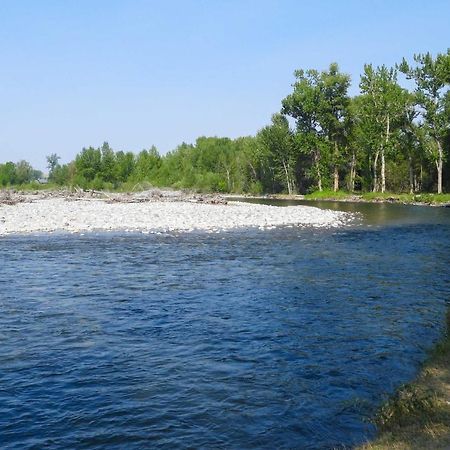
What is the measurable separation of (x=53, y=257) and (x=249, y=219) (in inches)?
856

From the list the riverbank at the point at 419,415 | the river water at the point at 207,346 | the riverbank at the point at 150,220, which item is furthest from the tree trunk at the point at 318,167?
the riverbank at the point at 419,415

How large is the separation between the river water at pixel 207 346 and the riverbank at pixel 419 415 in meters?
0.31

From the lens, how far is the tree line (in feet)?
272

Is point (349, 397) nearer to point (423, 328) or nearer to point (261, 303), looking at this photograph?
point (423, 328)

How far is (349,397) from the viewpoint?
30.3 ft

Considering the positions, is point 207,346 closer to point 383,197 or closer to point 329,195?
point 383,197

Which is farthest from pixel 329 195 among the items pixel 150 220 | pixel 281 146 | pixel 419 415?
pixel 419 415

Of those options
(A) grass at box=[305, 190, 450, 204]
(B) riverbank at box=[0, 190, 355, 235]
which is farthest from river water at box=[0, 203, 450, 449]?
(A) grass at box=[305, 190, 450, 204]

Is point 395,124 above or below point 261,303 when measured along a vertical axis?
above

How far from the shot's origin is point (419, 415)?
8.13 metres

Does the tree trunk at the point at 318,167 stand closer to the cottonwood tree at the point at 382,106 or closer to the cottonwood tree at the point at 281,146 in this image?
the cottonwood tree at the point at 281,146

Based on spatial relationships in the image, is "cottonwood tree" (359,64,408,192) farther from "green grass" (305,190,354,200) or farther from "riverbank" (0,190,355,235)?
"riverbank" (0,190,355,235)

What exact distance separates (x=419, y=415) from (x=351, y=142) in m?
98.1

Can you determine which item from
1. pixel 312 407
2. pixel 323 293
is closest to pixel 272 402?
pixel 312 407
